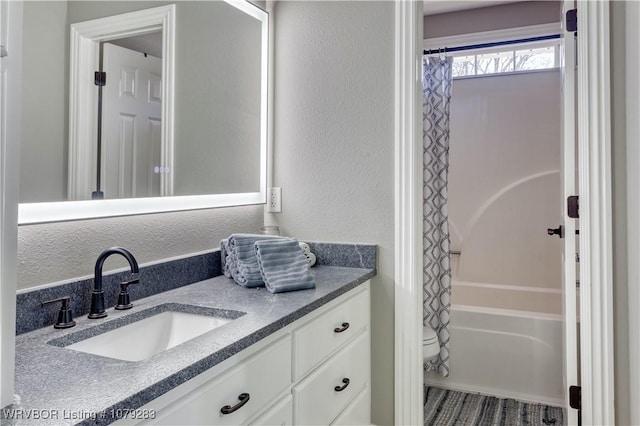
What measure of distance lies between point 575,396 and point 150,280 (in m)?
1.72

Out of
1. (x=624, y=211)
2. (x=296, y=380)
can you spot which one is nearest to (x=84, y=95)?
(x=296, y=380)

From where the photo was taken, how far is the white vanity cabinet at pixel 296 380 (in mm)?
971

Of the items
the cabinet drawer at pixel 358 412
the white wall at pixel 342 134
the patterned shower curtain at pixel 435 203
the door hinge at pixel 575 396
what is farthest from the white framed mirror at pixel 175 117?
the door hinge at pixel 575 396

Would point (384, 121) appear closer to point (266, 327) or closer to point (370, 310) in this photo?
point (370, 310)

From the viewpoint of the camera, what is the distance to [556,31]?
302 centimetres

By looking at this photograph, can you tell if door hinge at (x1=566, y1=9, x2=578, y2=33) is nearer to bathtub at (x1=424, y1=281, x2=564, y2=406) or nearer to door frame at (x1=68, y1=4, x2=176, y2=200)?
bathtub at (x1=424, y1=281, x2=564, y2=406)

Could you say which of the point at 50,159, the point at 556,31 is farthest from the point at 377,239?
the point at 556,31

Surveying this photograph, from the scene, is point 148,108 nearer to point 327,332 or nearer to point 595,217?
point 327,332

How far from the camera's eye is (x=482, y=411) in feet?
7.97

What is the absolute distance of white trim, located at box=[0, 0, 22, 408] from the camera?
0.77 meters

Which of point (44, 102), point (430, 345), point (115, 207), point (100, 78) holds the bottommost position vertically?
point (430, 345)

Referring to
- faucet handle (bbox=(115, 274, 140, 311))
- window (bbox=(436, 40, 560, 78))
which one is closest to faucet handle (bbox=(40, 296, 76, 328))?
faucet handle (bbox=(115, 274, 140, 311))

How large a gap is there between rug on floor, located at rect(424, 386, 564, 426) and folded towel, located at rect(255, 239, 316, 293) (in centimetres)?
123

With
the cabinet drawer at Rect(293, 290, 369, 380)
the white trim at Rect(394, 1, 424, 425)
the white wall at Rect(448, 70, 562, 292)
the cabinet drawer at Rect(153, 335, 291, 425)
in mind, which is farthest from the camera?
the white wall at Rect(448, 70, 562, 292)
